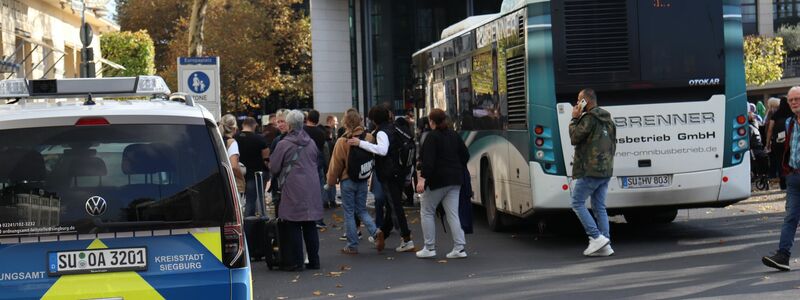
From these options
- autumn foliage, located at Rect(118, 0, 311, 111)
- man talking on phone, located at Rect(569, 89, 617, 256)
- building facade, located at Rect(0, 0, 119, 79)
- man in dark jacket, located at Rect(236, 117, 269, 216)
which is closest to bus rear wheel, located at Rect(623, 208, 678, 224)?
man talking on phone, located at Rect(569, 89, 617, 256)

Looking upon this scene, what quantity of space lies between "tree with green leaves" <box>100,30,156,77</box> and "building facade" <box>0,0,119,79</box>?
3.81 feet

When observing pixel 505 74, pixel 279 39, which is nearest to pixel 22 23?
pixel 505 74

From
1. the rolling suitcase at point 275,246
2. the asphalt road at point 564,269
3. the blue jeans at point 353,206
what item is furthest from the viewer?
the blue jeans at point 353,206

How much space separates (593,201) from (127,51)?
107 ft

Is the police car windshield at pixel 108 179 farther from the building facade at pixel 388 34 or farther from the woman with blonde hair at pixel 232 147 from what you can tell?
the building facade at pixel 388 34

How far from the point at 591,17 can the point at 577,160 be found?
165 cm

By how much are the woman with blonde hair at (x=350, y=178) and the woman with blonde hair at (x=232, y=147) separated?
1.06 metres

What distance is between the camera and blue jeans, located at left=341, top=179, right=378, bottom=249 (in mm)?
13336

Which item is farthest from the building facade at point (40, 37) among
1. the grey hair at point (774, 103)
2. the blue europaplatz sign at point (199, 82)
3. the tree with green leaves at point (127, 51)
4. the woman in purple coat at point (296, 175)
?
the grey hair at point (774, 103)

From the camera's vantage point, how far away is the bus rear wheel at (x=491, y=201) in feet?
50.0

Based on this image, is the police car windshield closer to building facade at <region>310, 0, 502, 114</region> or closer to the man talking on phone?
the man talking on phone

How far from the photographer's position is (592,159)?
1205cm

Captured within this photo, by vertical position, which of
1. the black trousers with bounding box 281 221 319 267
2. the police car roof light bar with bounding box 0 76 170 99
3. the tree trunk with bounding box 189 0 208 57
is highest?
the tree trunk with bounding box 189 0 208 57

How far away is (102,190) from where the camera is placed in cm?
631
